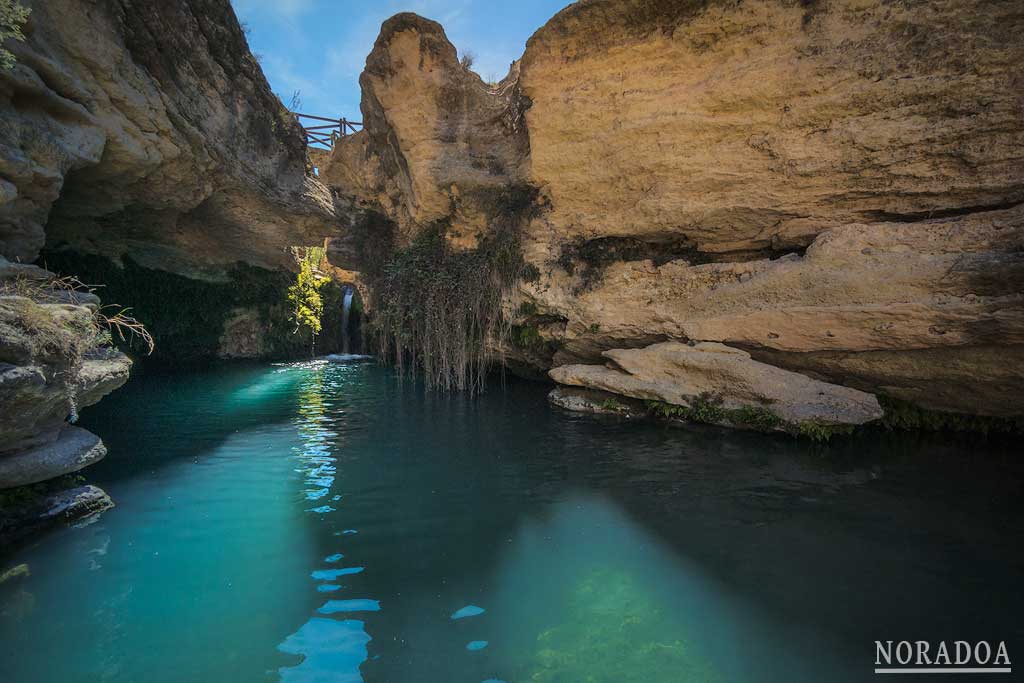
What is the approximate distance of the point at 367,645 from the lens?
9.84 ft

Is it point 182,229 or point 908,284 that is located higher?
point 182,229

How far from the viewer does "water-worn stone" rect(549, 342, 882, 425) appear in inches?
285

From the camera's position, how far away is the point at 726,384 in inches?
314

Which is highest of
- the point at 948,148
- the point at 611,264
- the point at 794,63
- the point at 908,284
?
the point at 794,63

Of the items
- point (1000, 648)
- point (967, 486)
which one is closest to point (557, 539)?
point (1000, 648)

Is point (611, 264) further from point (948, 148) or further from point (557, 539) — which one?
point (557, 539)

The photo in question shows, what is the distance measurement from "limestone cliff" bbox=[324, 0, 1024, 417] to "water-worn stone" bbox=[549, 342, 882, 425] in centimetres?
29

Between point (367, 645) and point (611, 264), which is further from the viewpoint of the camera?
point (611, 264)


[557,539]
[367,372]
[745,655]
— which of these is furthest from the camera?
[367,372]

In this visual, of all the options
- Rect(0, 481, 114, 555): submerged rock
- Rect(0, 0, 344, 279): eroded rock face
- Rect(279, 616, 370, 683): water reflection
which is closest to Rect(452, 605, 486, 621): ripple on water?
Rect(279, 616, 370, 683): water reflection

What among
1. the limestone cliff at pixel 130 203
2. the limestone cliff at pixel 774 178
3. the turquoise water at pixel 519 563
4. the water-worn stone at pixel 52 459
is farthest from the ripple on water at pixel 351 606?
the limestone cliff at pixel 774 178

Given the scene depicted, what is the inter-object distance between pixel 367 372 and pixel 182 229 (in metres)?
6.70

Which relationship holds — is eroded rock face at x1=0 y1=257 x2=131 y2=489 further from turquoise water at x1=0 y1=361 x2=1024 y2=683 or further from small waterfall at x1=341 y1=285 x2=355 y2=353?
small waterfall at x1=341 y1=285 x2=355 y2=353

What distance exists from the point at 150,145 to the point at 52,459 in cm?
777
